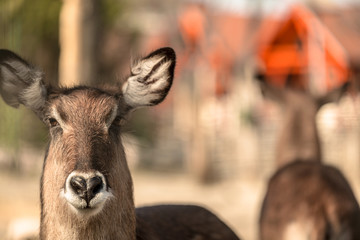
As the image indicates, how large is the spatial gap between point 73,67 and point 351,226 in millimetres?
5122

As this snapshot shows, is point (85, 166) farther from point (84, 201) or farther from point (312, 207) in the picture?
point (312, 207)

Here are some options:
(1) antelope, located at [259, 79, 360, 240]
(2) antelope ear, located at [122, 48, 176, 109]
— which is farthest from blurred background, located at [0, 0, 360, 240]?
(2) antelope ear, located at [122, 48, 176, 109]

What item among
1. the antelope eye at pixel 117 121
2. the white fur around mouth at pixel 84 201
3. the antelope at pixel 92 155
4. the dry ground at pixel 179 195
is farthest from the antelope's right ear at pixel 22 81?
the dry ground at pixel 179 195

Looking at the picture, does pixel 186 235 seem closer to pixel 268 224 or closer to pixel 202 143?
pixel 268 224

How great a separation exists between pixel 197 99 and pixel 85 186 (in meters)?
15.7

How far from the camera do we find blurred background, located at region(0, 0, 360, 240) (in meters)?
11.3

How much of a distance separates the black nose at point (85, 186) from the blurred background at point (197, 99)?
4.76 m

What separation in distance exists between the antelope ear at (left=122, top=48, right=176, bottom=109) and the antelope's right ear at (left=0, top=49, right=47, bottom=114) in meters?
0.59

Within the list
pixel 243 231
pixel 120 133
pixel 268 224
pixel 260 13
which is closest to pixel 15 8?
pixel 243 231

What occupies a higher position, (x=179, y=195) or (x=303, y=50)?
(x=303, y=50)

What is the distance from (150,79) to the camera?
519 centimetres

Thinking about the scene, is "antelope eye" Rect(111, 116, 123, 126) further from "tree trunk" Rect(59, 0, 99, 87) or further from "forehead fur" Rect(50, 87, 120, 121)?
"tree trunk" Rect(59, 0, 99, 87)

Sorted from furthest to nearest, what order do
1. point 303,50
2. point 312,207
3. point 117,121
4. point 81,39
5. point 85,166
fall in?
point 303,50 < point 81,39 < point 312,207 < point 117,121 < point 85,166

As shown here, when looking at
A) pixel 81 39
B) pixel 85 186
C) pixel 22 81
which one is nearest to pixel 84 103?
pixel 22 81
